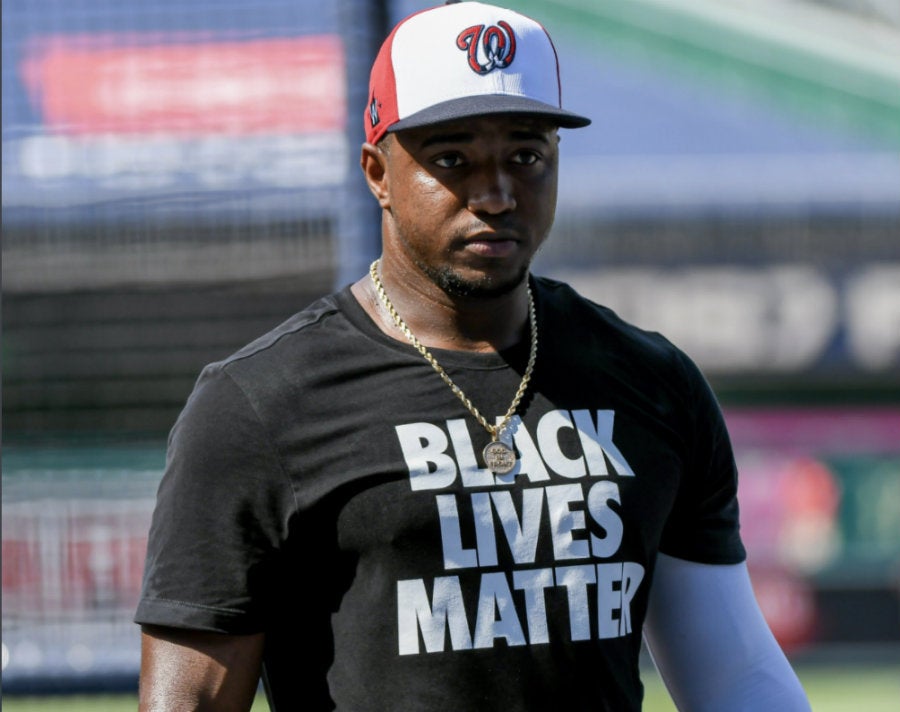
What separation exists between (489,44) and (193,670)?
2.88ft

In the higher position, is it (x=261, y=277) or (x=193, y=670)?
(x=261, y=277)

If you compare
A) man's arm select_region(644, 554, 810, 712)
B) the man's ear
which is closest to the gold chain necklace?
the man's ear

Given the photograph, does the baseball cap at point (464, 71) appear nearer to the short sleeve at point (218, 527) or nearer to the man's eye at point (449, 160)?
the man's eye at point (449, 160)

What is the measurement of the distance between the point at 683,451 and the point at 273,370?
0.57 metres

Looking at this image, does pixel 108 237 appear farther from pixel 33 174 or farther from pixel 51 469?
pixel 51 469

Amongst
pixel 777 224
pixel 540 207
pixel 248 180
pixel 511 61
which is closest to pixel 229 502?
pixel 540 207

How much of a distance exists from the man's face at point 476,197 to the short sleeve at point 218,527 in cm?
33

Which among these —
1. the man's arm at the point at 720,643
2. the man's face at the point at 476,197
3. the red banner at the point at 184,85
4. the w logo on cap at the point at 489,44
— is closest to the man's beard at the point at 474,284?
the man's face at the point at 476,197

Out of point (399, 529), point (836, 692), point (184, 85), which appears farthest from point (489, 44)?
point (836, 692)

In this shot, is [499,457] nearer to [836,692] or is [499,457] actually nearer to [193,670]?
[193,670]

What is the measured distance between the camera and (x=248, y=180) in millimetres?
7074

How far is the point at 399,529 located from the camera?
5.76 feet

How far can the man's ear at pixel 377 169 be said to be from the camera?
6.39 feet

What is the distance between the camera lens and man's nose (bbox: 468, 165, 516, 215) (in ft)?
5.96
